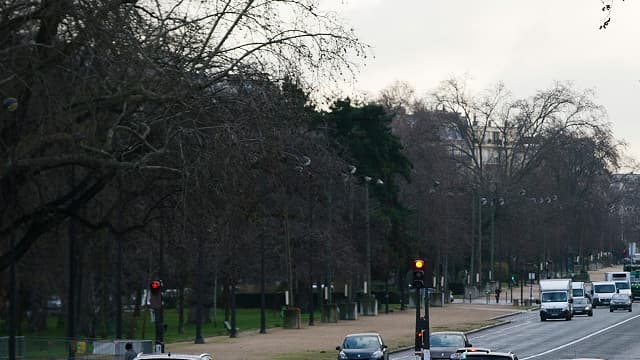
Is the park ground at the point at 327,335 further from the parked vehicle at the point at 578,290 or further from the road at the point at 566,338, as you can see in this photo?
the parked vehicle at the point at 578,290

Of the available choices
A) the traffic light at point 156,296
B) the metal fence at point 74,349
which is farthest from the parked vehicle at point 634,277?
the traffic light at point 156,296

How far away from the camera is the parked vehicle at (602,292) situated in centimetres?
10794

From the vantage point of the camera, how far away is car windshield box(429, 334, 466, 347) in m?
45.7

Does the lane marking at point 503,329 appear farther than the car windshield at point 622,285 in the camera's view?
No

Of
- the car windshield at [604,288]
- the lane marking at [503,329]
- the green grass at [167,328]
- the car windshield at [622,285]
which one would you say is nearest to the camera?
the green grass at [167,328]

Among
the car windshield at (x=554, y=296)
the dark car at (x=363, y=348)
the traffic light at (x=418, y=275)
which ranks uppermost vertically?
the traffic light at (x=418, y=275)

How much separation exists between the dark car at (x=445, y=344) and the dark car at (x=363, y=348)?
1.92m

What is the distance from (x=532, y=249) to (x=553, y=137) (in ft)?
56.4

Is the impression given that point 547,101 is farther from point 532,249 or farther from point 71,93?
point 71,93

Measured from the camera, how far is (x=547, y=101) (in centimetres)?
13800

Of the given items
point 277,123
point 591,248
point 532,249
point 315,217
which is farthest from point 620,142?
point 277,123

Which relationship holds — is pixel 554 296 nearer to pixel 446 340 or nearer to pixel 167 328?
pixel 167 328

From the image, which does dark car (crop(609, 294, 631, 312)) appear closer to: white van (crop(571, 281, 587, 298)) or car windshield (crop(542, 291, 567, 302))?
white van (crop(571, 281, 587, 298))

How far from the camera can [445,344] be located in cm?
4566
